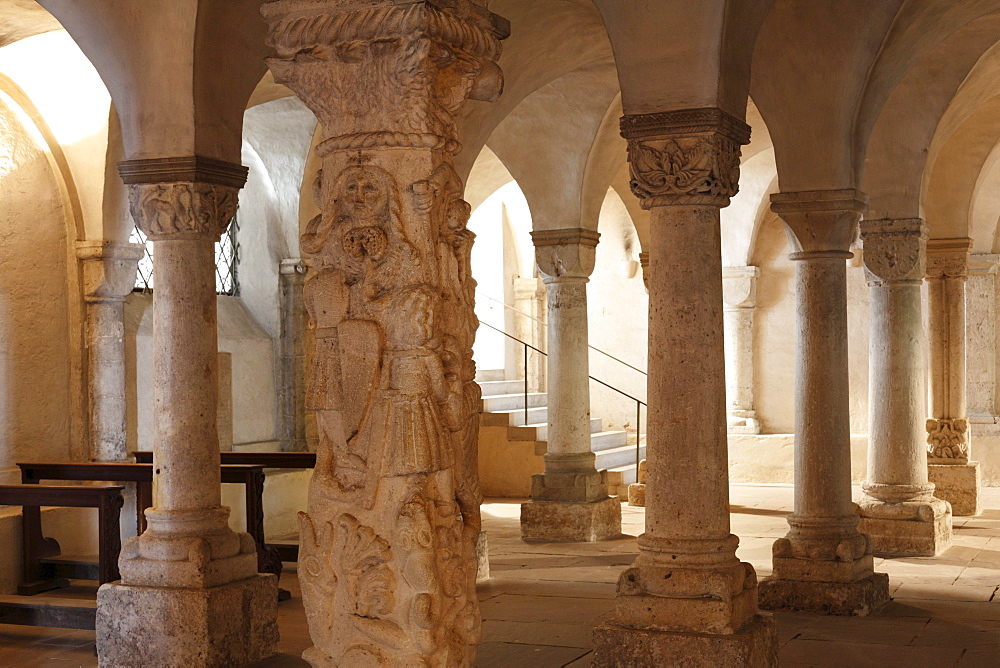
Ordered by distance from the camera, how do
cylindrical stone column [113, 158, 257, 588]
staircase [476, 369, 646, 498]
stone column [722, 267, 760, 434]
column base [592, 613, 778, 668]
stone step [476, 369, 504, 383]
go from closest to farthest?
column base [592, 613, 778, 668], cylindrical stone column [113, 158, 257, 588], staircase [476, 369, 646, 498], stone column [722, 267, 760, 434], stone step [476, 369, 504, 383]

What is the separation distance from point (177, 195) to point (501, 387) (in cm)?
1029

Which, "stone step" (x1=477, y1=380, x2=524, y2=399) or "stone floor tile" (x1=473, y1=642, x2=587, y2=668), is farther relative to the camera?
"stone step" (x1=477, y1=380, x2=524, y2=399)

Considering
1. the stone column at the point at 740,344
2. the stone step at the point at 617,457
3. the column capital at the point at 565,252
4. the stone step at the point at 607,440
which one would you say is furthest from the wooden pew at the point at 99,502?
the stone column at the point at 740,344

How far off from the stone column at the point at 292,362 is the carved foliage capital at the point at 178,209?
5.92 meters

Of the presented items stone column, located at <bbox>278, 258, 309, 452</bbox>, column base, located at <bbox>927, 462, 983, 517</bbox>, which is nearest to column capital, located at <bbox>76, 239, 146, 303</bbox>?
stone column, located at <bbox>278, 258, 309, 452</bbox>

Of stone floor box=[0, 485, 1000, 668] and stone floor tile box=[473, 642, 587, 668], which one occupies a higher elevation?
stone floor tile box=[473, 642, 587, 668]

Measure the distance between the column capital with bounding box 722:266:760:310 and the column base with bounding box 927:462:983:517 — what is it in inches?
162

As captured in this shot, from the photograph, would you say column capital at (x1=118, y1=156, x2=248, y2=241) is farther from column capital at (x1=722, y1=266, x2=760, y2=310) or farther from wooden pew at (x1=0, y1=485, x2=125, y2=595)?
column capital at (x1=722, y1=266, x2=760, y2=310)

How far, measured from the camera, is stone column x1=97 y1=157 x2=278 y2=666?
5512 millimetres

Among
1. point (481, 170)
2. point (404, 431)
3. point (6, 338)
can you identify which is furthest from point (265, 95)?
point (404, 431)


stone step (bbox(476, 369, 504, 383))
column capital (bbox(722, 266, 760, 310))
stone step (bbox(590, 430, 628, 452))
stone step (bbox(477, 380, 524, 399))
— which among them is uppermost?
column capital (bbox(722, 266, 760, 310))

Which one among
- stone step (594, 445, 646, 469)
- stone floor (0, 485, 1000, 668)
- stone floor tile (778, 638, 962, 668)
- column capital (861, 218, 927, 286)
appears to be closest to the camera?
stone floor tile (778, 638, 962, 668)

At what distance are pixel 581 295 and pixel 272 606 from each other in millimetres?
5544

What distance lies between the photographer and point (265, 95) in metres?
9.85
